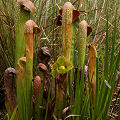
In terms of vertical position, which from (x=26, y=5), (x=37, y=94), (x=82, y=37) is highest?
(x=26, y=5)

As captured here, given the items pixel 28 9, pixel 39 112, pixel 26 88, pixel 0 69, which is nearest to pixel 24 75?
pixel 26 88

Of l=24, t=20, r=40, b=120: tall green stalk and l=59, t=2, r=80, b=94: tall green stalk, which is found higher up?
l=59, t=2, r=80, b=94: tall green stalk

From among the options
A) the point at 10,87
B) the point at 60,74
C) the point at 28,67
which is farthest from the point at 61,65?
the point at 10,87

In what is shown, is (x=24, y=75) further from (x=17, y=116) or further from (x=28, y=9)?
(x=28, y=9)

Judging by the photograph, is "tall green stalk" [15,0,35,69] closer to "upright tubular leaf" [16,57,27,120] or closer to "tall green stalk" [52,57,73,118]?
"upright tubular leaf" [16,57,27,120]

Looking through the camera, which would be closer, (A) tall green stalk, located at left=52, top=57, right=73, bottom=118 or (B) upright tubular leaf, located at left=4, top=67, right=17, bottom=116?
(A) tall green stalk, located at left=52, top=57, right=73, bottom=118

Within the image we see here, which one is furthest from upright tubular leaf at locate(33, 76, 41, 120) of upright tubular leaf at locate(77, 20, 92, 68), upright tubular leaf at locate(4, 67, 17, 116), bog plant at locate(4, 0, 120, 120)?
upright tubular leaf at locate(77, 20, 92, 68)

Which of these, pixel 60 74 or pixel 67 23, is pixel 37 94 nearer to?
pixel 60 74

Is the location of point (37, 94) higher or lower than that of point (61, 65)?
lower

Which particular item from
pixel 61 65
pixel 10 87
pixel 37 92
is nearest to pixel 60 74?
pixel 61 65

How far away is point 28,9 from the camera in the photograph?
0.91 meters

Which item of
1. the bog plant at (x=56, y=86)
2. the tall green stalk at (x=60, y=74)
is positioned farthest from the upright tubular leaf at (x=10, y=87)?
the tall green stalk at (x=60, y=74)

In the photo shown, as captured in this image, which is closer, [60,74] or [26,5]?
[60,74]

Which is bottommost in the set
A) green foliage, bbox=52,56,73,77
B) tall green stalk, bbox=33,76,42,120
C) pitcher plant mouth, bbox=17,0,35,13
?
tall green stalk, bbox=33,76,42,120
